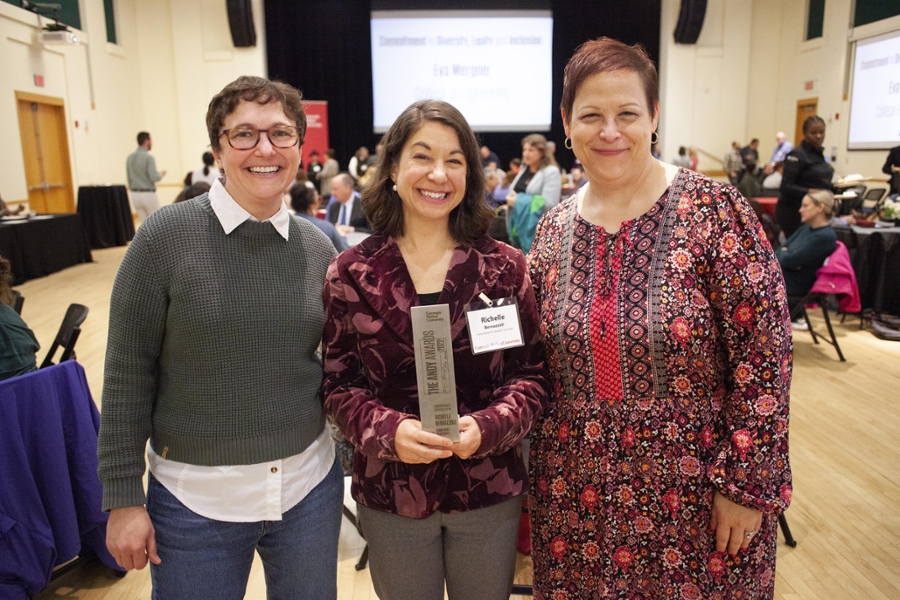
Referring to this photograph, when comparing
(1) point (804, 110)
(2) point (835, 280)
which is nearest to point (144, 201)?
(2) point (835, 280)

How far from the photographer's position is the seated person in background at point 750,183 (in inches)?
461

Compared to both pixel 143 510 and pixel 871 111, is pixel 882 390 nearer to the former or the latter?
pixel 143 510

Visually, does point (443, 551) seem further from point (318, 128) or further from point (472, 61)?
point (472, 61)

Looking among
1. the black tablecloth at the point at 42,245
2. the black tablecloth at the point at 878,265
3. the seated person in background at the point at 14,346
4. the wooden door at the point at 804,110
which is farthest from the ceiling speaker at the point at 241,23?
the seated person in background at the point at 14,346

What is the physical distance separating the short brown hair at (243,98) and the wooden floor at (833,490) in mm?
1812

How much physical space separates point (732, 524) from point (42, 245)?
29.9ft

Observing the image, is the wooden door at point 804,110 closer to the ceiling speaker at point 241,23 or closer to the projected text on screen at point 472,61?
the ceiling speaker at point 241,23

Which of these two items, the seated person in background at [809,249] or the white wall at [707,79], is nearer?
the seated person in background at [809,249]

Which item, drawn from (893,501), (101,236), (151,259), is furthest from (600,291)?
(101,236)

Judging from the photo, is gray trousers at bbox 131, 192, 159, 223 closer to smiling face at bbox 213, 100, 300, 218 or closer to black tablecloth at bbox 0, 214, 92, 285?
black tablecloth at bbox 0, 214, 92, 285

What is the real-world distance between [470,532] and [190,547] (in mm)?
559

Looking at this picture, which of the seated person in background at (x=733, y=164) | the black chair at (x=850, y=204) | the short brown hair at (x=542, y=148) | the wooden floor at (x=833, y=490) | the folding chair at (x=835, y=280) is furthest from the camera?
the seated person in background at (x=733, y=164)

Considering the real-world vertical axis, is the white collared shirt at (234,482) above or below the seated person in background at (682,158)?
below

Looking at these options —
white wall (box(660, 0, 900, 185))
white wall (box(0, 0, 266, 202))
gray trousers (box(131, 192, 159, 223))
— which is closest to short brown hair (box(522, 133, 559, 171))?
gray trousers (box(131, 192, 159, 223))
